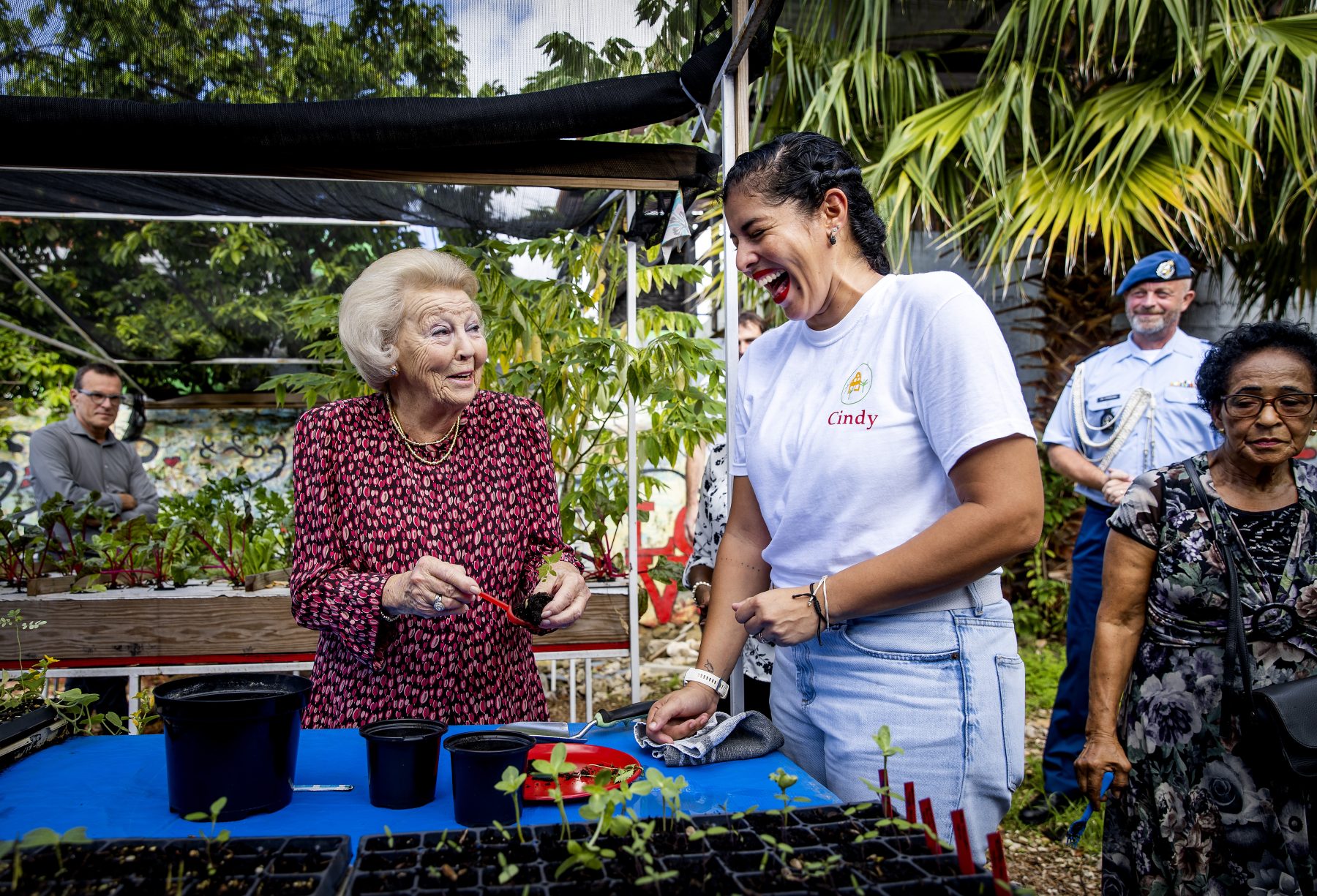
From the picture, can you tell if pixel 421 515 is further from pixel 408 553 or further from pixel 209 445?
pixel 209 445

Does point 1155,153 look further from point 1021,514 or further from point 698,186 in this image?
point 1021,514

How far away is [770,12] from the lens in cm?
189

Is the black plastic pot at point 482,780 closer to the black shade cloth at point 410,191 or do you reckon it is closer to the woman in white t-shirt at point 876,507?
the woman in white t-shirt at point 876,507

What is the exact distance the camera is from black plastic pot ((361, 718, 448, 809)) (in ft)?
3.92

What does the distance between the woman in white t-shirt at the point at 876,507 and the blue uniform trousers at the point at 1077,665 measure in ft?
7.34

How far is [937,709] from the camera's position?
134 cm

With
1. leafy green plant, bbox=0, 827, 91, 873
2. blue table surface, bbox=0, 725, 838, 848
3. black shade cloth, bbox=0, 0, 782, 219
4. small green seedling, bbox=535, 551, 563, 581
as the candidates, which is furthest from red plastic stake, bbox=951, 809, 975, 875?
black shade cloth, bbox=0, 0, 782, 219

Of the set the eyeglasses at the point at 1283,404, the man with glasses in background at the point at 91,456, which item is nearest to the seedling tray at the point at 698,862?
the eyeglasses at the point at 1283,404

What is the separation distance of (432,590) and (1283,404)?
1807 millimetres

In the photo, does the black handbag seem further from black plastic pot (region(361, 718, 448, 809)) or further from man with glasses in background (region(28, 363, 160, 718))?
man with glasses in background (region(28, 363, 160, 718))

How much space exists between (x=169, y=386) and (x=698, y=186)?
6.13 meters

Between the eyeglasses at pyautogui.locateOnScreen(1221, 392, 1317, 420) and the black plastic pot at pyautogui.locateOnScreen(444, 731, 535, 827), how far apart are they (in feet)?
5.49

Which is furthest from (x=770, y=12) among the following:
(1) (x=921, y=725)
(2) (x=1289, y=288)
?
(2) (x=1289, y=288)

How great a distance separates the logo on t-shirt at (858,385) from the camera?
56.1 inches
